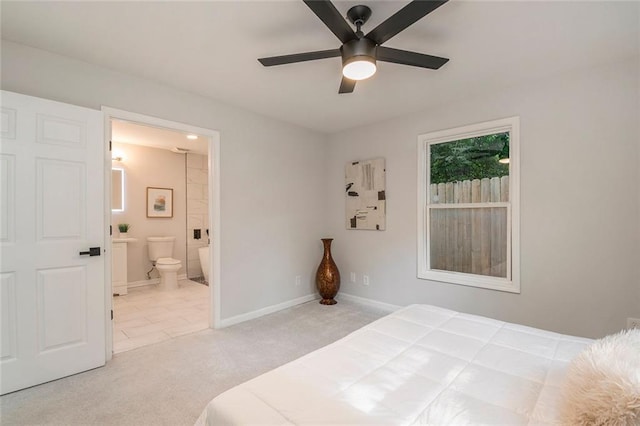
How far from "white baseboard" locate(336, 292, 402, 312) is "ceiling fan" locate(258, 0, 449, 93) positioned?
279cm

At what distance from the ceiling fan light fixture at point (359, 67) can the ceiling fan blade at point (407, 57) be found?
0.34 ft

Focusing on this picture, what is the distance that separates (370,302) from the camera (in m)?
3.94

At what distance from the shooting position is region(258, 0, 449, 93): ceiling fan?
4.59 feet

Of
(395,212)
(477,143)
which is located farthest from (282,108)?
(477,143)

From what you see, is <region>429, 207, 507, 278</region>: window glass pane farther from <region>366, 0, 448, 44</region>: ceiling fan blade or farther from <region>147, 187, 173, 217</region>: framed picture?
<region>147, 187, 173, 217</region>: framed picture

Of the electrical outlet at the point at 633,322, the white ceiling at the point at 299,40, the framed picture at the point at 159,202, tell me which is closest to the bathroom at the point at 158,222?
the framed picture at the point at 159,202

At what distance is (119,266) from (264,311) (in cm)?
265

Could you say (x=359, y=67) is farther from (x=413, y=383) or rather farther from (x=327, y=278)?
(x=327, y=278)

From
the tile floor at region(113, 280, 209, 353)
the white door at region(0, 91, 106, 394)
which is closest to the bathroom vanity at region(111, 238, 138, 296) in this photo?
the tile floor at region(113, 280, 209, 353)

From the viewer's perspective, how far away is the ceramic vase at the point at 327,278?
13.0ft

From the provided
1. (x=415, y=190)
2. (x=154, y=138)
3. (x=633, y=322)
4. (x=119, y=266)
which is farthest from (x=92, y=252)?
(x=633, y=322)

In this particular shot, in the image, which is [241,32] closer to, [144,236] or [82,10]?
[82,10]

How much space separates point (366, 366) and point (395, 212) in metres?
2.64

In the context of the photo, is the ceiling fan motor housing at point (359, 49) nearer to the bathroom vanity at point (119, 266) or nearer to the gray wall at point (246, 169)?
the gray wall at point (246, 169)
